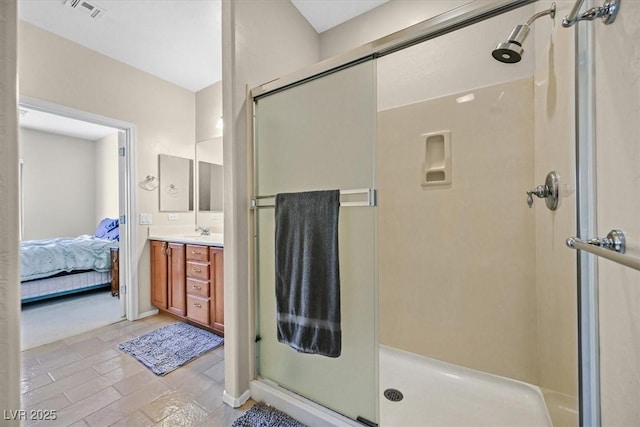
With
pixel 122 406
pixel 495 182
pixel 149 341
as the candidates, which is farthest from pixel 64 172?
pixel 495 182

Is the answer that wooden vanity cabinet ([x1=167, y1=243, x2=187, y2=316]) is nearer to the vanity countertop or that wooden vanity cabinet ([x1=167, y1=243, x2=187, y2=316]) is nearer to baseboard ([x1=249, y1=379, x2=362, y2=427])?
the vanity countertop

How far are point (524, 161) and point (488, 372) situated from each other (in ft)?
4.18

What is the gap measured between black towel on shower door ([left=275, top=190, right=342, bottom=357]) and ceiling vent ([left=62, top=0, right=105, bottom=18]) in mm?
2172

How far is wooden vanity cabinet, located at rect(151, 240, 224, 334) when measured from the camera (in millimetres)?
2422

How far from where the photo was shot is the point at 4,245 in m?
0.93

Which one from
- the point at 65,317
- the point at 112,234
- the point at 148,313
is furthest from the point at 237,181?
the point at 112,234

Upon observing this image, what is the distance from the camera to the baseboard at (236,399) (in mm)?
1579

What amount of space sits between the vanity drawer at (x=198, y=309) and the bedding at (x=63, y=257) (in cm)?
199

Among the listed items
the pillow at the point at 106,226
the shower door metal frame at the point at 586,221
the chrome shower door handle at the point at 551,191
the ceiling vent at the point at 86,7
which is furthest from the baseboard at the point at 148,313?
the chrome shower door handle at the point at 551,191

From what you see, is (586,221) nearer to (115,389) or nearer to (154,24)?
(115,389)

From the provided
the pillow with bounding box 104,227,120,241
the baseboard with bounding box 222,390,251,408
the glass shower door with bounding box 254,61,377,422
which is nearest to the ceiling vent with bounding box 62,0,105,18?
the glass shower door with bounding box 254,61,377,422

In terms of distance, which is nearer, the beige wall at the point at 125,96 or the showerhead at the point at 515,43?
the showerhead at the point at 515,43

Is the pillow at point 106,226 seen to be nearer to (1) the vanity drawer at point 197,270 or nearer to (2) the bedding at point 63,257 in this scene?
(2) the bedding at point 63,257

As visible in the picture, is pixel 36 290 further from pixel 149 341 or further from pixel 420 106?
pixel 420 106
